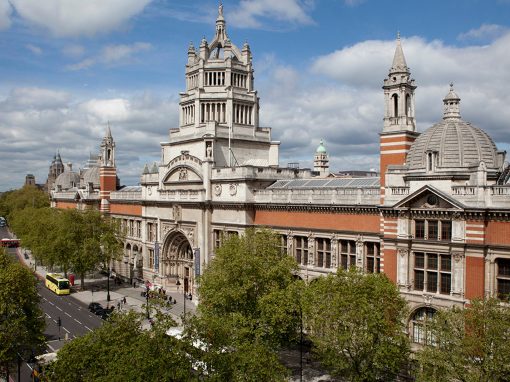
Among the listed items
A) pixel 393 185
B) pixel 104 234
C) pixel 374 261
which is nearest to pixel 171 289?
pixel 104 234

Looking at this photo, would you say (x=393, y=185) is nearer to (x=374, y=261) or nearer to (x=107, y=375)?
(x=374, y=261)

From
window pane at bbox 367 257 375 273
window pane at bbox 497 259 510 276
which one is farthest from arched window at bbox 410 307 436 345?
window pane at bbox 367 257 375 273

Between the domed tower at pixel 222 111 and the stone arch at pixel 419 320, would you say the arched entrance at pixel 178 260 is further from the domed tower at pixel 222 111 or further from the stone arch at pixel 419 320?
the stone arch at pixel 419 320

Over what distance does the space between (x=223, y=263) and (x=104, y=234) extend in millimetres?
40576

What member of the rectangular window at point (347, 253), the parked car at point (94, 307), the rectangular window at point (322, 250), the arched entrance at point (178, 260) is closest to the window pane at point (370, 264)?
the rectangular window at point (347, 253)

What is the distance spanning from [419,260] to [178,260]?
44.0 metres

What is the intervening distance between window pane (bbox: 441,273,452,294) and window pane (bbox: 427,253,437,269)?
1.06 m

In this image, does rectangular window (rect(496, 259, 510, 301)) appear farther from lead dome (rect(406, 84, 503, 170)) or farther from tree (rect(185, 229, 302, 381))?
tree (rect(185, 229, 302, 381))

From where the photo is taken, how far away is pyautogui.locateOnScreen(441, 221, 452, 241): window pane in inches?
1608

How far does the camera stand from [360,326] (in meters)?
35.3

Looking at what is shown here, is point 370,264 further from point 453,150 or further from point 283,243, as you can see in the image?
point 453,150

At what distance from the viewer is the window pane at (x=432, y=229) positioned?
4181cm

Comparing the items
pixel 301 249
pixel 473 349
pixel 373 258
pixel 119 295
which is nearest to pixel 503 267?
pixel 473 349

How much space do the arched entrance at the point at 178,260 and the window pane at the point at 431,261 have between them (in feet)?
137
